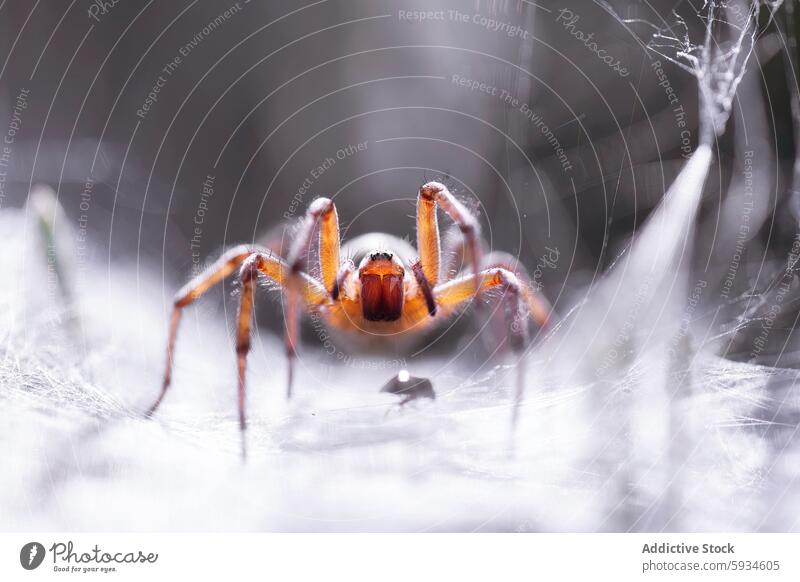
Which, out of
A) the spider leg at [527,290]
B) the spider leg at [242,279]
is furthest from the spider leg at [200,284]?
the spider leg at [527,290]

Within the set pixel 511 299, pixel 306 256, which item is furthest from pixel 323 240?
pixel 511 299

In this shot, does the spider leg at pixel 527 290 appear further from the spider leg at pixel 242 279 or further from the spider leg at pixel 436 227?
the spider leg at pixel 242 279

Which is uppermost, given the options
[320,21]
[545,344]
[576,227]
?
[320,21]

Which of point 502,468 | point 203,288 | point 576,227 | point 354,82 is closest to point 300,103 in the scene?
point 354,82

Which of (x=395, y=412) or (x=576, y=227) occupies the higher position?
(x=576, y=227)

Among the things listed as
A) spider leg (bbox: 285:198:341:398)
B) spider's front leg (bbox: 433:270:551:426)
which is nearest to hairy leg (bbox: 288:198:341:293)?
spider leg (bbox: 285:198:341:398)

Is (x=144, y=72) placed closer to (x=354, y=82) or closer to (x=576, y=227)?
(x=354, y=82)

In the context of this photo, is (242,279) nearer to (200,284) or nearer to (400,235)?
(200,284)

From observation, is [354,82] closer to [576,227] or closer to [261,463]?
[576,227]
